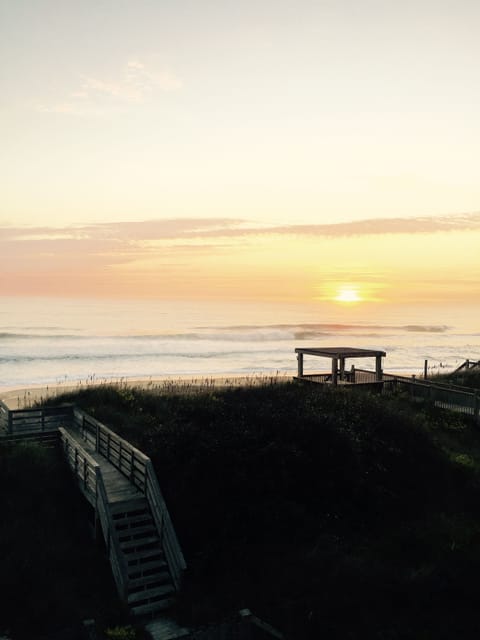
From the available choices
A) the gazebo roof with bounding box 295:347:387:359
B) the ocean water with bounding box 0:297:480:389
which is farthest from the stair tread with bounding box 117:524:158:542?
the ocean water with bounding box 0:297:480:389

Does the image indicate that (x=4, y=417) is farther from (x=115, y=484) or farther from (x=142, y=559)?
(x=142, y=559)

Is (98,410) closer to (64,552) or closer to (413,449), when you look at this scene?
(64,552)

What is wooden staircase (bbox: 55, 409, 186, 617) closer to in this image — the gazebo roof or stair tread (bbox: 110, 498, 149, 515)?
stair tread (bbox: 110, 498, 149, 515)

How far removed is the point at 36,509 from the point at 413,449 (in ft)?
46.4

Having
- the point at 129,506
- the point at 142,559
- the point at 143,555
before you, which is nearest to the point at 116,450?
the point at 129,506

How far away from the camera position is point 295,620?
14102mm

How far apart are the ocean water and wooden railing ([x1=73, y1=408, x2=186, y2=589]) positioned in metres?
38.9

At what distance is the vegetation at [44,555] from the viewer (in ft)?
47.3

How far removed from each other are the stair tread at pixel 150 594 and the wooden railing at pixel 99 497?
0.71 feet

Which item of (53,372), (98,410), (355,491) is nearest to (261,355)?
(53,372)

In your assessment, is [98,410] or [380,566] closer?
[380,566]

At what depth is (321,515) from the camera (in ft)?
60.3

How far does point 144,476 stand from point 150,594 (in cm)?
355

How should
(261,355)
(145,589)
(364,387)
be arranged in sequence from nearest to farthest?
(145,589)
(364,387)
(261,355)
